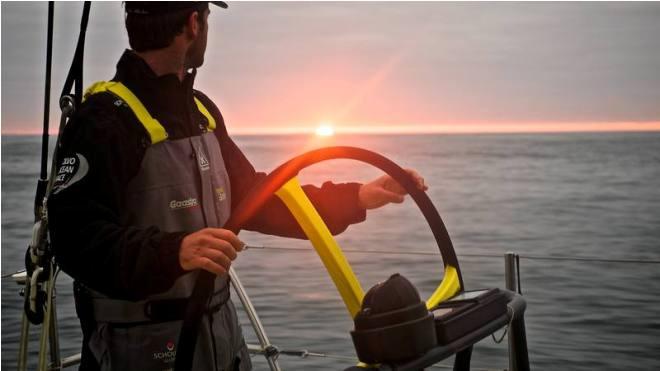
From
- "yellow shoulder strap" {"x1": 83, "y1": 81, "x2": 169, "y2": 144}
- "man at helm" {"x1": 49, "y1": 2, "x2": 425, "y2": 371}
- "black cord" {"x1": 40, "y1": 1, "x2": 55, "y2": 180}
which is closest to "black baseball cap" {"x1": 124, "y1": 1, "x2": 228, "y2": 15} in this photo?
"man at helm" {"x1": 49, "y1": 2, "x2": 425, "y2": 371}

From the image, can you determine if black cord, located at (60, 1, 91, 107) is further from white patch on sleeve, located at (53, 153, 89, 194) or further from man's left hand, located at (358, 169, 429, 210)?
man's left hand, located at (358, 169, 429, 210)

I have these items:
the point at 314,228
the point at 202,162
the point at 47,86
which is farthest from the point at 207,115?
the point at 314,228

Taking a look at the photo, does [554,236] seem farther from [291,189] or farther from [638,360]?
[291,189]

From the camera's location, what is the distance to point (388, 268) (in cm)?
1334

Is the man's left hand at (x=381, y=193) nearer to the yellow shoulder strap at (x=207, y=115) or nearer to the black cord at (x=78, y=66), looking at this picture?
the yellow shoulder strap at (x=207, y=115)

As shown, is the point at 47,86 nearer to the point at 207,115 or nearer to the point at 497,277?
the point at 207,115

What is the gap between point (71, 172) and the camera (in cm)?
170

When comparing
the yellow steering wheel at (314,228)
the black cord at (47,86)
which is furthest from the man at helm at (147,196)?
the black cord at (47,86)

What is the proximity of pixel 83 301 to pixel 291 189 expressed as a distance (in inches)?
24.1

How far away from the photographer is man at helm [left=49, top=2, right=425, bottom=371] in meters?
1.66

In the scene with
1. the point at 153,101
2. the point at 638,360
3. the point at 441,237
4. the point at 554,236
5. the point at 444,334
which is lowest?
the point at 554,236

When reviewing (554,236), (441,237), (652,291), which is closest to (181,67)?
(441,237)

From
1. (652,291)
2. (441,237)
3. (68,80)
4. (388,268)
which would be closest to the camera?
(441,237)

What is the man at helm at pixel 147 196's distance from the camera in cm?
166
